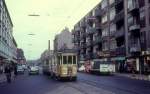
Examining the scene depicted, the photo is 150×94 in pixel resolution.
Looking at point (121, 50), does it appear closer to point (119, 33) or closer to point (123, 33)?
point (119, 33)

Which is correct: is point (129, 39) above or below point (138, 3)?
below

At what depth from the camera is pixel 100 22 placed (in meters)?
94.5

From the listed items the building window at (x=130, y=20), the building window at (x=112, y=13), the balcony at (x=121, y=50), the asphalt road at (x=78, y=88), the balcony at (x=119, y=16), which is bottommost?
the asphalt road at (x=78, y=88)

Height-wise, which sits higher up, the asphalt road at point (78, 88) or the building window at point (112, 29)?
the building window at point (112, 29)

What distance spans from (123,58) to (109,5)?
15372 mm

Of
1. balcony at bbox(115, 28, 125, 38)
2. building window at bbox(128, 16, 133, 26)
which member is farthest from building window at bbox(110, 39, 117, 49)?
building window at bbox(128, 16, 133, 26)

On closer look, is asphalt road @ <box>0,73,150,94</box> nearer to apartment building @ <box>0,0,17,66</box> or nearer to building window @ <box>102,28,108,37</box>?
apartment building @ <box>0,0,17,66</box>

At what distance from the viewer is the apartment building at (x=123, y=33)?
58625 mm

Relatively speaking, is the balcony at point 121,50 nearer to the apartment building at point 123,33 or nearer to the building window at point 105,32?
the apartment building at point 123,33

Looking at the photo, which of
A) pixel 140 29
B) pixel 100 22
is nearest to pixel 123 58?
pixel 140 29

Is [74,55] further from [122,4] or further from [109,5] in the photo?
[109,5]

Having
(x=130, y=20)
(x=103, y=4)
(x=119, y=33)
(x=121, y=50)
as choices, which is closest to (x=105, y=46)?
(x=103, y=4)

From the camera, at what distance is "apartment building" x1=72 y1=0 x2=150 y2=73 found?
5862cm

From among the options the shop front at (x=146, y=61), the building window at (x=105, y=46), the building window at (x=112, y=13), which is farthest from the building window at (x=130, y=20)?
the building window at (x=105, y=46)
